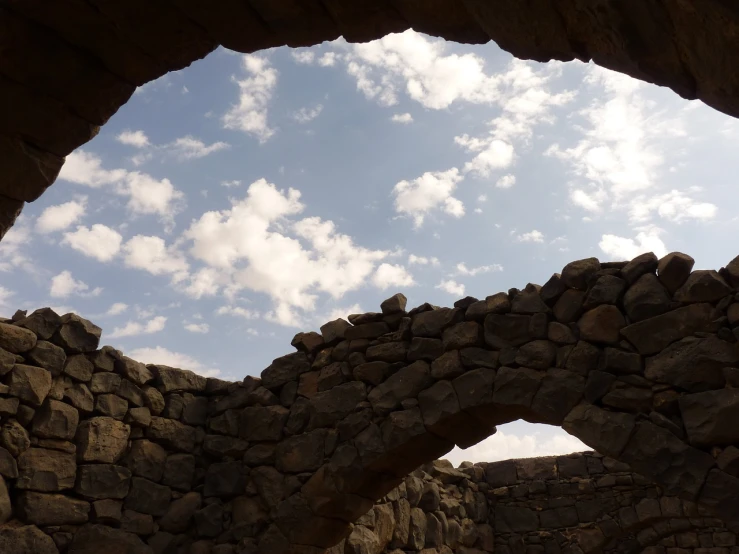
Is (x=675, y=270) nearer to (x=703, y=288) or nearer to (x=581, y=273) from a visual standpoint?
(x=703, y=288)

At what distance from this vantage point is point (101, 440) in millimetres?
5746

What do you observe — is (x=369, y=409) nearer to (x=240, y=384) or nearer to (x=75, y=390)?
(x=240, y=384)

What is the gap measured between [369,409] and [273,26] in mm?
3930

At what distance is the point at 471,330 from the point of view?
570 cm

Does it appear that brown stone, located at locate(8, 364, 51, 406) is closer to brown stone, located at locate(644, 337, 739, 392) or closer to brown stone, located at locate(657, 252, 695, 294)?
brown stone, located at locate(644, 337, 739, 392)

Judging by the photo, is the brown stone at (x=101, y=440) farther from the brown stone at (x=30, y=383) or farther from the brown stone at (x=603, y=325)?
the brown stone at (x=603, y=325)

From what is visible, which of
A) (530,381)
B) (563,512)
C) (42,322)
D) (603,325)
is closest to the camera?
(603,325)

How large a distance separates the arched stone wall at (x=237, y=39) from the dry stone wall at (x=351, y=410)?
2.88m

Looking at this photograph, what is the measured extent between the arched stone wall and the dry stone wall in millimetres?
2877

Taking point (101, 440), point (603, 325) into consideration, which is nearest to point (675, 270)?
point (603, 325)

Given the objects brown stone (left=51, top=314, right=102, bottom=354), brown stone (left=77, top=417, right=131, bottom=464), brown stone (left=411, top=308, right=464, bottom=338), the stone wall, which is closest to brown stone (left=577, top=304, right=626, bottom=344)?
brown stone (left=411, top=308, right=464, bottom=338)

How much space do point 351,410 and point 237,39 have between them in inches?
154

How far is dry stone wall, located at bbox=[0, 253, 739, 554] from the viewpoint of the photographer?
473cm

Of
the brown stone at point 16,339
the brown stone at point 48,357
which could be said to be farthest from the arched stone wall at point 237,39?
the brown stone at point 48,357
